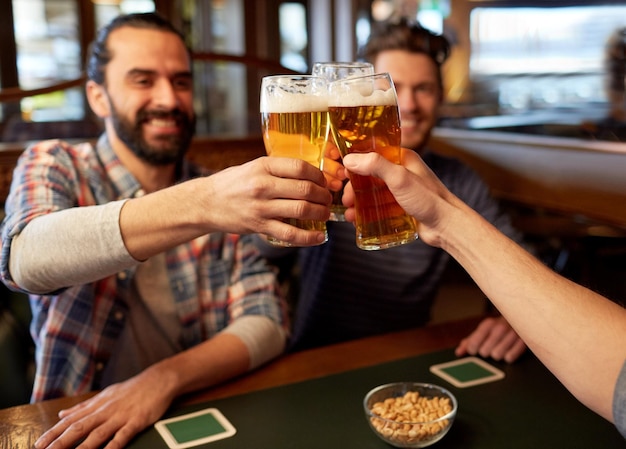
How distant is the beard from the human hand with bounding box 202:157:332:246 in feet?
2.46

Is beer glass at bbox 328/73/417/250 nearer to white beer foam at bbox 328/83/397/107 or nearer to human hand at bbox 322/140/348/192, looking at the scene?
white beer foam at bbox 328/83/397/107

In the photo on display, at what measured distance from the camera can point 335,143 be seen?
1.24m

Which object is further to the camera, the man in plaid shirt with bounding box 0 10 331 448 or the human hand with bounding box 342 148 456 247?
the man in plaid shirt with bounding box 0 10 331 448

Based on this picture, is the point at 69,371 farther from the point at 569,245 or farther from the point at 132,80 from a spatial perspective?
the point at 569,245

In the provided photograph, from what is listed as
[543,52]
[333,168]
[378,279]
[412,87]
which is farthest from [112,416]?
[543,52]

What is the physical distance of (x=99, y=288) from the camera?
69.1 inches

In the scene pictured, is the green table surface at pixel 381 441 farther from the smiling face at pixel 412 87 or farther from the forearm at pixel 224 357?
the smiling face at pixel 412 87

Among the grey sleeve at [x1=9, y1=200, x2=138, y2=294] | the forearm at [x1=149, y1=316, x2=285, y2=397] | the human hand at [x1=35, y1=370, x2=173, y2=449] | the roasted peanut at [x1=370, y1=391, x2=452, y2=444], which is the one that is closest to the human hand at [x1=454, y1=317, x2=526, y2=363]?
the roasted peanut at [x1=370, y1=391, x2=452, y2=444]

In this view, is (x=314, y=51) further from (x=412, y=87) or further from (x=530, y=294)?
(x=530, y=294)

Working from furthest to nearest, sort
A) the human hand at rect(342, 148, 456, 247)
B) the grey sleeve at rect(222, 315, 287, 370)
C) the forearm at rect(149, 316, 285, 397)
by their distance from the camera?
the grey sleeve at rect(222, 315, 287, 370) < the forearm at rect(149, 316, 285, 397) < the human hand at rect(342, 148, 456, 247)

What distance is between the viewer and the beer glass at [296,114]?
1152mm

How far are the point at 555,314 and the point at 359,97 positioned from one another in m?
0.45

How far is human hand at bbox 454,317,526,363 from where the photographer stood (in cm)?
164

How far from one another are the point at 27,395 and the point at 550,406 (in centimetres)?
148
